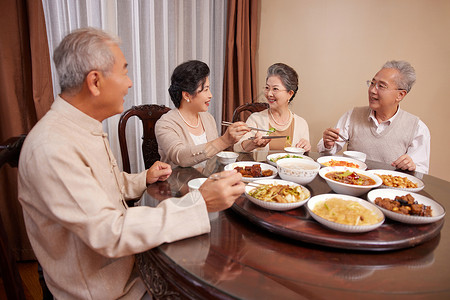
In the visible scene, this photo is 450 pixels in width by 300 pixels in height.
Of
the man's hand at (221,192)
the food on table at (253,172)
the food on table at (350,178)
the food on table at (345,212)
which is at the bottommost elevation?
the food on table at (253,172)

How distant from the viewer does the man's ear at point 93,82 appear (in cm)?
95

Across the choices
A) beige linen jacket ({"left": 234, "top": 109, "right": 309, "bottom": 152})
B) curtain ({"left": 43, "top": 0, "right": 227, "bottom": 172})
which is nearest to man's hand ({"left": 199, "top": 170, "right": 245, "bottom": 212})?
beige linen jacket ({"left": 234, "top": 109, "right": 309, "bottom": 152})

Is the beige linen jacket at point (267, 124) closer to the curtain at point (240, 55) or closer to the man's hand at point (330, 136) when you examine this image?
the man's hand at point (330, 136)

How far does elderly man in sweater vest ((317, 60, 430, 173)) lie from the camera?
212 cm

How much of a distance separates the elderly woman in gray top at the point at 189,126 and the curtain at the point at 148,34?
32.6 inches

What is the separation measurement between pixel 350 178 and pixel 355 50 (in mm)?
2416

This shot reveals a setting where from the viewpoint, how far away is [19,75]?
1958mm

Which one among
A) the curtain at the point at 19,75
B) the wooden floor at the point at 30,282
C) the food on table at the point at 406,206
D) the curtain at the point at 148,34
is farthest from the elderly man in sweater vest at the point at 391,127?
the wooden floor at the point at 30,282

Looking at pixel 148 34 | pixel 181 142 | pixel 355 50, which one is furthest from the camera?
pixel 355 50

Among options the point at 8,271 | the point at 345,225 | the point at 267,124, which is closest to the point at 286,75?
the point at 267,124

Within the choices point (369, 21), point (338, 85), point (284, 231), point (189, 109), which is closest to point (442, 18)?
point (369, 21)

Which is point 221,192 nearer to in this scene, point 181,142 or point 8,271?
point 8,271

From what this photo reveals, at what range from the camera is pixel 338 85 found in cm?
334

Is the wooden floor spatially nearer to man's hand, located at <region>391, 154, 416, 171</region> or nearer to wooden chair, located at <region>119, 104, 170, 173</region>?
wooden chair, located at <region>119, 104, 170, 173</region>
